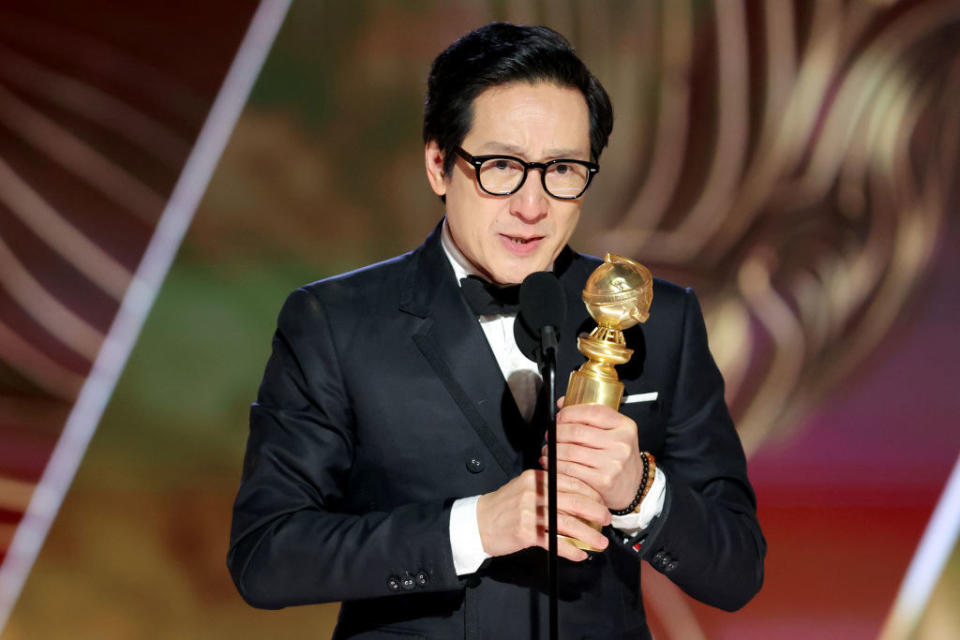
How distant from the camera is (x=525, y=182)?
147 cm

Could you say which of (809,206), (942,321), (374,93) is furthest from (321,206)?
(942,321)

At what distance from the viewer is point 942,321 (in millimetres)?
2943

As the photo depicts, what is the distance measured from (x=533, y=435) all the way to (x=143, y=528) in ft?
5.77

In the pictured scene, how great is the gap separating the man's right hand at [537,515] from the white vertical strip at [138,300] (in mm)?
1876

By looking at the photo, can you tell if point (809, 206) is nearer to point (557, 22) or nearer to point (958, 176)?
point (958, 176)

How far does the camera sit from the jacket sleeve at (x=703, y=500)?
4.55 feet

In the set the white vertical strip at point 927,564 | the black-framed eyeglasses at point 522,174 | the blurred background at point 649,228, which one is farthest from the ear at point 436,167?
the white vertical strip at point 927,564

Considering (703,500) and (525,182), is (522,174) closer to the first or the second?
(525,182)

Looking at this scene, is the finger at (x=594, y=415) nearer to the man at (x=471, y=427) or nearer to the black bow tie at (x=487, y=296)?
the man at (x=471, y=427)

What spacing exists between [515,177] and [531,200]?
5 centimetres

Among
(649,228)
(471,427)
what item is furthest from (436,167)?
(649,228)

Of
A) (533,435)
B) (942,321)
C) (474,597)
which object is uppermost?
(942,321)

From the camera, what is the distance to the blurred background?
2885 millimetres

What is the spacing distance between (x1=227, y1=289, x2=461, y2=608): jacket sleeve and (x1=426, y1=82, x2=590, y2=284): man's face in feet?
0.93
